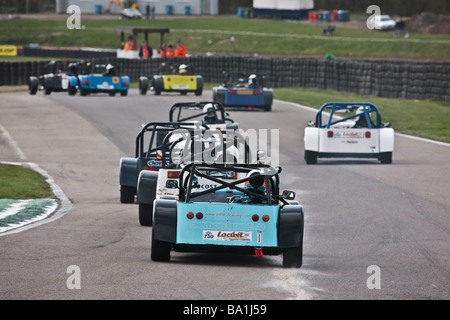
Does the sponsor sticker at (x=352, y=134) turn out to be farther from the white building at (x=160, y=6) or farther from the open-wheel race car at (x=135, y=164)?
the white building at (x=160, y=6)

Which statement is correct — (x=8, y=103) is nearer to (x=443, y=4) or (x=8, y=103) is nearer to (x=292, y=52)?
(x=292, y=52)

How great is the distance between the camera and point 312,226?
12.1 metres

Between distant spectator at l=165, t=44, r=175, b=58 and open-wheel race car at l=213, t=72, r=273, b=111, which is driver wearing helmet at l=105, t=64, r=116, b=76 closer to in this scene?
open-wheel race car at l=213, t=72, r=273, b=111

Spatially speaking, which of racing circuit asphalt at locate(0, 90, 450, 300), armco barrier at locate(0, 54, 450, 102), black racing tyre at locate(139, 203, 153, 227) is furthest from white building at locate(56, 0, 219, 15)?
black racing tyre at locate(139, 203, 153, 227)

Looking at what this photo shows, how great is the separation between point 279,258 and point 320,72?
31518 millimetres

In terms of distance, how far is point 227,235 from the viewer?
9.22 m

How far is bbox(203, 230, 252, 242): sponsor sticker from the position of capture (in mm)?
9211

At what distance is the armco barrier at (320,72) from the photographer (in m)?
33.2

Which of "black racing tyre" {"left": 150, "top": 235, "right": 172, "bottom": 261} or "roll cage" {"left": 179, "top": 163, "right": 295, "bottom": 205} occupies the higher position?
"roll cage" {"left": 179, "top": 163, "right": 295, "bottom": 205}

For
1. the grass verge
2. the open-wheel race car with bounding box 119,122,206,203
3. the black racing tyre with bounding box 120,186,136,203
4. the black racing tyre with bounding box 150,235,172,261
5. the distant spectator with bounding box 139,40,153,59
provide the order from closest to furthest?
the black racing tyre with bounding box 150,235,172,261
the open-wheel race car with bounding box 119,122,206,203
the black racing tyre with bounding box 120,186,136,203
the grass verge
the distant spectator with bounding box 139,40,153,59

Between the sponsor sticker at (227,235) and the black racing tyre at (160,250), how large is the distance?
403 millimetres

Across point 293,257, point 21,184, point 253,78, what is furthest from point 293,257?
point 253,78

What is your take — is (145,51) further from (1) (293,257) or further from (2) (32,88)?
(1) (293,257)

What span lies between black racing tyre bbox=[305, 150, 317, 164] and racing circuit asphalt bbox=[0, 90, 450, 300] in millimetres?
231
